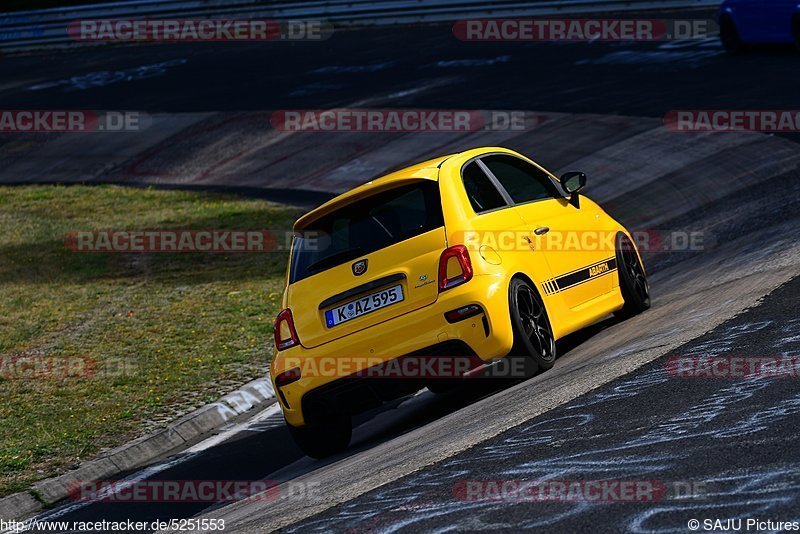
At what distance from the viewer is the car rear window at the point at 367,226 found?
29.6ft

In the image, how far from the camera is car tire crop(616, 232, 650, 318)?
35.1ft

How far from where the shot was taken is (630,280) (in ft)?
35.3

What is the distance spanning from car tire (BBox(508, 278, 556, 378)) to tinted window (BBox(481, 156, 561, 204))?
3.32ft

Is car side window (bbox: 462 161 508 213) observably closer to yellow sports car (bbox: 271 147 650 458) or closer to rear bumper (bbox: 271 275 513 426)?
yellow sports car (bbox: 271 147 650 458)

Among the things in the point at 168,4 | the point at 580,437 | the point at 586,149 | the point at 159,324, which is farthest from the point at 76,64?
the point at 580,437

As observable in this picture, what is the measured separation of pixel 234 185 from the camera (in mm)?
22609

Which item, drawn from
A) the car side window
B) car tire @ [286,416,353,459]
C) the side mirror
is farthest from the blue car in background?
car tire @ [286,416,353,459]

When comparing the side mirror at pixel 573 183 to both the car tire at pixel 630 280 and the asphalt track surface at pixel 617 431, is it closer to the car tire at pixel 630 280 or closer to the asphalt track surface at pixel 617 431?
the car tire at pixel 630 280

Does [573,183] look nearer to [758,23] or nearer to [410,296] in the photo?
[410,296]

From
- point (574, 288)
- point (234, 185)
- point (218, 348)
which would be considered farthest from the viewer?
point (234, 185)

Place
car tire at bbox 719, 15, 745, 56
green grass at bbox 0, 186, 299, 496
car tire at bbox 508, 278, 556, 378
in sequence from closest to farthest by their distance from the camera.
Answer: car tire at bbox 508, 278, 556, 378
green grass at bbox 0, 186, 299, 496
car tire at bbox 719, 15, 745, 56

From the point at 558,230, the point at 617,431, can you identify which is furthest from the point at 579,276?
the point at 617,431

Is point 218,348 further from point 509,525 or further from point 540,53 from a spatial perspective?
point 540,53

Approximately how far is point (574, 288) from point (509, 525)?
14.1 feet
